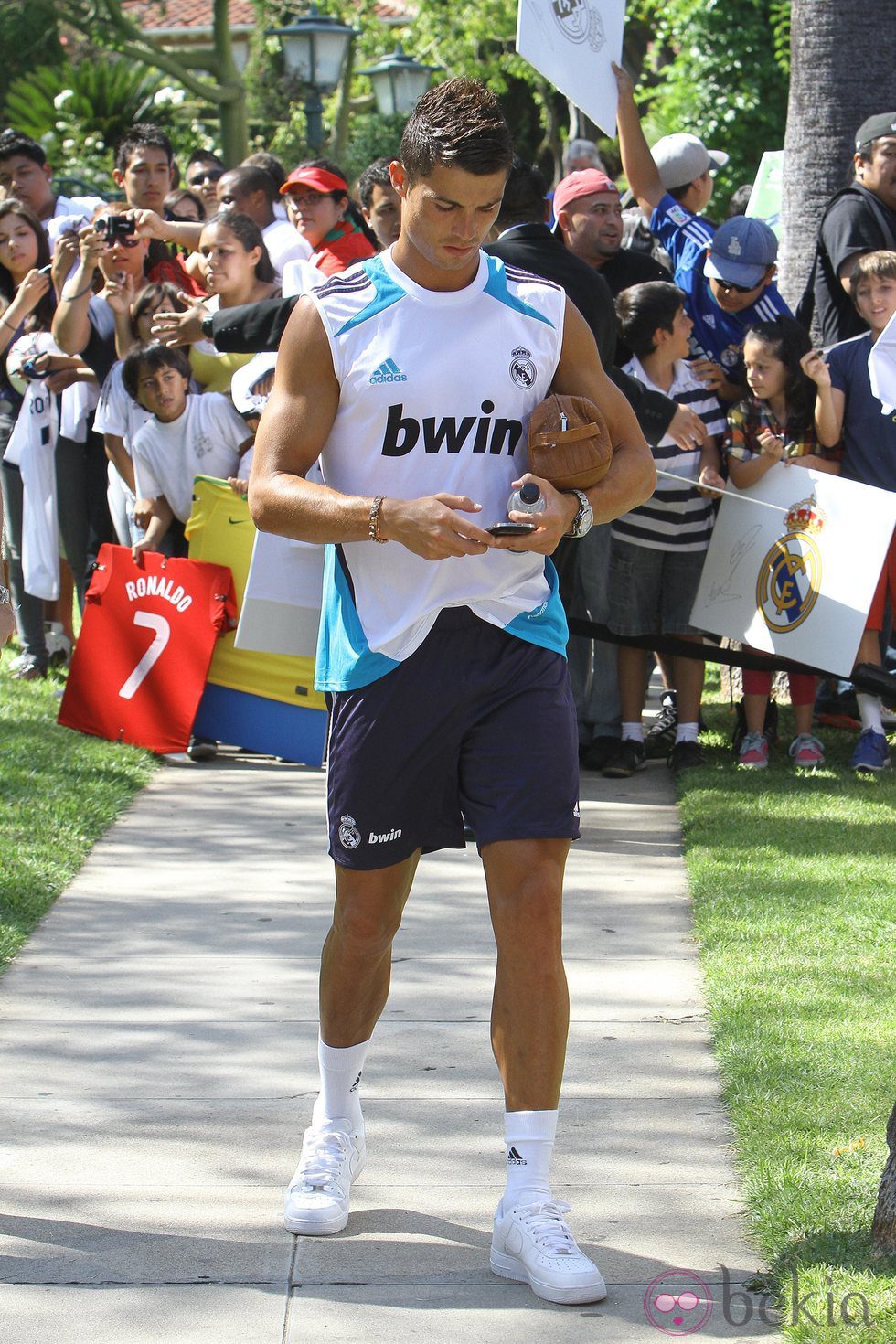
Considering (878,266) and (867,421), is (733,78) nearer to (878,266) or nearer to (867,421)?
(878,266)

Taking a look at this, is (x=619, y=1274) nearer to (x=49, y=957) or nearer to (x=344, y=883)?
(x=344, y=883)

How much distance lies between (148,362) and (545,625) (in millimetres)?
4979

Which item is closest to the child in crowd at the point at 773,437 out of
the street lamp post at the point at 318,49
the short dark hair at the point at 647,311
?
the short dark hair at the point at 647,311

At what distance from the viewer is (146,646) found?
789 centimetres

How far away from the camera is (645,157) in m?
8.00

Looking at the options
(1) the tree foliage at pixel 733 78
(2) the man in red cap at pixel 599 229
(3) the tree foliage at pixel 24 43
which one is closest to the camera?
(2) the man in red cap at pixel 599 229

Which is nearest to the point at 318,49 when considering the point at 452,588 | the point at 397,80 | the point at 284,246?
the point at 397,80

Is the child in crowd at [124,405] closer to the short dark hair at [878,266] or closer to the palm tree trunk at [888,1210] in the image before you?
the short dark hair at [878,266]

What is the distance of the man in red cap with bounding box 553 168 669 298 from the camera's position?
762 cm

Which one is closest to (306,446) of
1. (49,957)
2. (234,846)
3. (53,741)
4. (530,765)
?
(530,765)

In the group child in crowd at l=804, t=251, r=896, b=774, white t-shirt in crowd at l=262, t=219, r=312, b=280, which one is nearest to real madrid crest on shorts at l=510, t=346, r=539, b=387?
child in crowd at l=804, t=251, r=896, b=774

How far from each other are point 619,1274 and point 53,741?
16.4ft

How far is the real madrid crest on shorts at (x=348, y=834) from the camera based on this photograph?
135 inches

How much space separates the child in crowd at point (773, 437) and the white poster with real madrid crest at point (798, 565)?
13 cm
